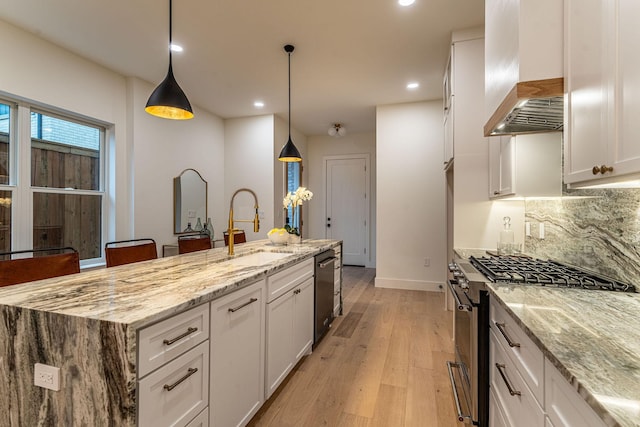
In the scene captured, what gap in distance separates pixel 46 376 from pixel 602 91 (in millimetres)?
2130

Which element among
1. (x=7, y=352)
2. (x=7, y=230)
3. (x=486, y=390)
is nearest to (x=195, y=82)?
(x=7, y=230)

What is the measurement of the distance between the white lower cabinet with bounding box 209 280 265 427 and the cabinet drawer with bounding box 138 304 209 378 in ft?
0.26

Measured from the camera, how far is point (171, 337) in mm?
1123

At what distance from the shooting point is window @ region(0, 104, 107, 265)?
284 centimetres

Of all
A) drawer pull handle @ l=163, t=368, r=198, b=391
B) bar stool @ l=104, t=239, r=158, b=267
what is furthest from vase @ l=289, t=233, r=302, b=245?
drawer pull handle @ l=163, t=368, r=198, b=391

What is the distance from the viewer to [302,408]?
1883 mm

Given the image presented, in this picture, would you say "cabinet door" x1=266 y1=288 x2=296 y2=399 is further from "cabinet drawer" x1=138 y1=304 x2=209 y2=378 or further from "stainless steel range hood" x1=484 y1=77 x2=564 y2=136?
"stainless steel range hood" x1=484 y1=77 x2=564 y2=136

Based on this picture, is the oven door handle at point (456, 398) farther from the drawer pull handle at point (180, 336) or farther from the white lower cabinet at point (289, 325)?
the drawer pull handle at point (180, 336)

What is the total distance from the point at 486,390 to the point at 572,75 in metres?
1.46

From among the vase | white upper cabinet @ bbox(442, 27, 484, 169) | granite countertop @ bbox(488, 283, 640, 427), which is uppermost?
white upper cabinet @ bbox(442, 27, 484, 169)

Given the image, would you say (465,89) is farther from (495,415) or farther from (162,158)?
(162,158)

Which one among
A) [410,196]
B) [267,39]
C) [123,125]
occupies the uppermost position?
[267,39]

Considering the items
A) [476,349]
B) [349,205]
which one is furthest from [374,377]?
[349,205]

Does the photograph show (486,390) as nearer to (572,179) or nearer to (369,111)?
(572,179)
